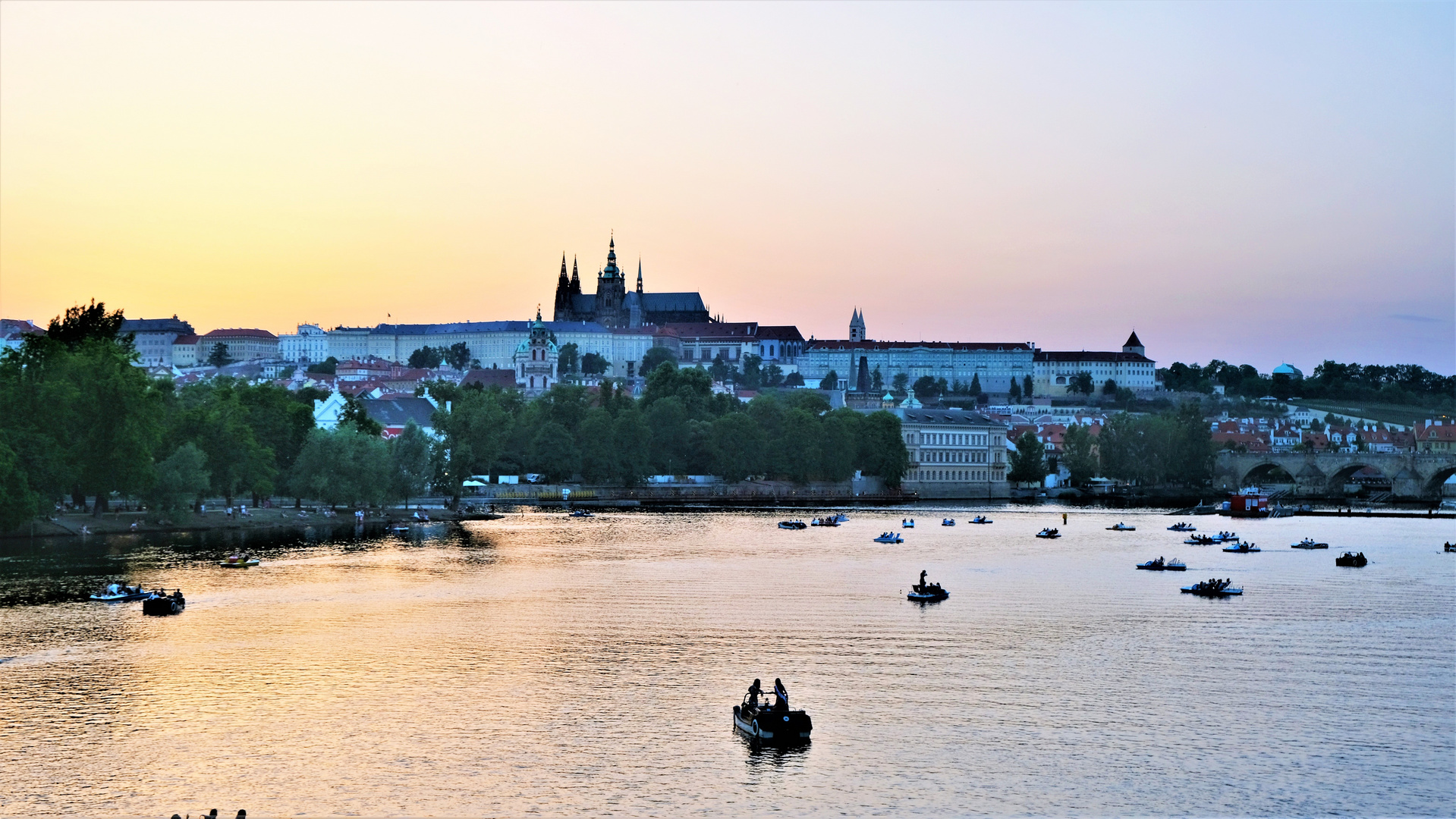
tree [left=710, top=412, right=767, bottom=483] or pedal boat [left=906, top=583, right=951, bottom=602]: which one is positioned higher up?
tree [left=710, top=412, right=767, bottom=483]

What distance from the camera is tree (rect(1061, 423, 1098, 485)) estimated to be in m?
129

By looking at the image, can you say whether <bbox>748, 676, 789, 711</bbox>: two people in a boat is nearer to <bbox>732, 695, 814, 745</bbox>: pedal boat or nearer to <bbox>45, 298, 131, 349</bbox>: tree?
<bbox>732, 695, 814, 745</bbox>: pedal boat

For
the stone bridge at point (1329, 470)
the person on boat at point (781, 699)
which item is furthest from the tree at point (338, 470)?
the stone bridge at point (1329, 470)

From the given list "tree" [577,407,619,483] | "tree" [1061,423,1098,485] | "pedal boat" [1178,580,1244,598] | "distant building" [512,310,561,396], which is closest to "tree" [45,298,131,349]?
"tree" [577,407,619,483]

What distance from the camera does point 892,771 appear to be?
26.0 m

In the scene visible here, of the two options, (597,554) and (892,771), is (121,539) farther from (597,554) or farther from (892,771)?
(892,771)

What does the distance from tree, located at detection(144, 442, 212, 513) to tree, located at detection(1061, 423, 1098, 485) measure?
7762 centimetres

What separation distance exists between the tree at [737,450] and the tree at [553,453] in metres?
10.9

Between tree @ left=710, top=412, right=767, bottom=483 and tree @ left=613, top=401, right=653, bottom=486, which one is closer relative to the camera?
tree @ left=613, top=401, right=653, bottom=486

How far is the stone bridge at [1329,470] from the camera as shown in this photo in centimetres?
11775

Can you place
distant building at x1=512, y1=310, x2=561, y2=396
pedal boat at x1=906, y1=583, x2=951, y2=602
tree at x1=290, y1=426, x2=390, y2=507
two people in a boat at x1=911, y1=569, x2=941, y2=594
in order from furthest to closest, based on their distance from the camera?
distant building at x1=512, y1=310, x2=561, y2=396, tree at x1=290, y1=426, x2=390, y2=507, two people in a boat at x1=911, y1=569, x2=941, y2=594, pedal boat at x1=906, y1=583, x2=951, y2=602

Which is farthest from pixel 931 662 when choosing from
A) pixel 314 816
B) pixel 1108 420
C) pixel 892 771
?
pixel 1108 420

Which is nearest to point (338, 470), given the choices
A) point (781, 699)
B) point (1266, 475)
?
point (781, 699)

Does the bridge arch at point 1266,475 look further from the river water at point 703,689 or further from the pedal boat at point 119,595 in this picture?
the pedal boat at point 119,595
